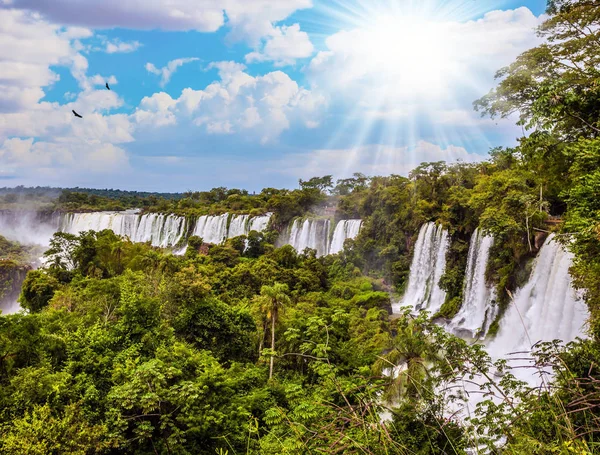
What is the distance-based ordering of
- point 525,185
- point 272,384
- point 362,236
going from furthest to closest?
point 362,236
point 525,185
point 272,384

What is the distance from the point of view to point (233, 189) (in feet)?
227

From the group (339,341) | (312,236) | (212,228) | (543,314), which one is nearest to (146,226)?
(212,228)

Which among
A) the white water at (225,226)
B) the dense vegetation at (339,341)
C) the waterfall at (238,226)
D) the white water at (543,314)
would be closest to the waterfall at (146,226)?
the white water at (225,226)

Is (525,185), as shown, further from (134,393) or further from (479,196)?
(134,393)

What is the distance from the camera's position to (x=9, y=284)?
3403 cm

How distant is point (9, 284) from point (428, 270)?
110 ft

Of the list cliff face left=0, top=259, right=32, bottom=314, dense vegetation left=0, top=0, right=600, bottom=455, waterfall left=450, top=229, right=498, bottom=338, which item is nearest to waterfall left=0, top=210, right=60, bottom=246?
cliff face left=0, top=259, right=32, bottom=314

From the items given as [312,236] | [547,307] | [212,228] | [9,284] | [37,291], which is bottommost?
[9,284]

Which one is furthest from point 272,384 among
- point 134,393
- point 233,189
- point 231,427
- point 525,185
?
→ point 233,189

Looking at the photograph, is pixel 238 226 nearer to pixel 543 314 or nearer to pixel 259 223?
pixel 259 223

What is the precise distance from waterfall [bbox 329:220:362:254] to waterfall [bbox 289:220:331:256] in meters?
0.93

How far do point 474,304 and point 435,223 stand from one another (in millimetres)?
7716

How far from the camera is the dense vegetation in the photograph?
350 cm

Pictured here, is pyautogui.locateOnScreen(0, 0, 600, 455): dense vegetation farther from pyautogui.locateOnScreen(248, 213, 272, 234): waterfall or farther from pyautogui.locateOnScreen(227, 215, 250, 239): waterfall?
pyautogui.locateOnScreen(227, 215, 250, 239): waterfall
